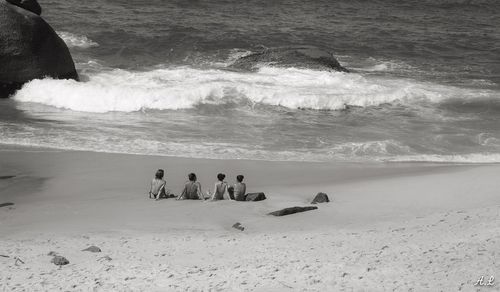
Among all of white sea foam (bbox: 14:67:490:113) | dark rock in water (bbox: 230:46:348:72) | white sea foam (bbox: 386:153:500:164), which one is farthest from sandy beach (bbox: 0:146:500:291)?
dark rock in water (bbox: 230:46:348:72)

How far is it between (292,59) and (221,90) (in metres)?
4.90

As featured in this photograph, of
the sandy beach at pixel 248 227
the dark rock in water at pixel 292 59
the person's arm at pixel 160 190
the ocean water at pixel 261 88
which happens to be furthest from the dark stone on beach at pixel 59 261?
the dark rock in water at pixel 292 59

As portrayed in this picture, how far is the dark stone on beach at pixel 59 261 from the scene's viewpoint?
29.6 ft

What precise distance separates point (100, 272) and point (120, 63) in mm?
17787

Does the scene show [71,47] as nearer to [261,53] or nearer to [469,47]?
[261,53]

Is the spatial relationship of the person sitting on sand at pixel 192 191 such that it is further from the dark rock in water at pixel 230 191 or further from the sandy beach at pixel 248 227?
the dark rock in water at pixel 230 191

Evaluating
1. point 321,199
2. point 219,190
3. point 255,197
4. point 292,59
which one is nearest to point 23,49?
point 292,59

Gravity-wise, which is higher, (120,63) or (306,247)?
(120,63)

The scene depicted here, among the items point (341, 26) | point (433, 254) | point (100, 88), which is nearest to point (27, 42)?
point (100, 88)

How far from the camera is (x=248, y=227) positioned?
10922 mm

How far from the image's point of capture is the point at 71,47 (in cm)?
2733

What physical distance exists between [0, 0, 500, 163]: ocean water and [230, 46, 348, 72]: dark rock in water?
1.28 ft

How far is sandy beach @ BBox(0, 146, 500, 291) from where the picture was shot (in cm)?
846

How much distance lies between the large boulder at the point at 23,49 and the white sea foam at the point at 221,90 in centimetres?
42
